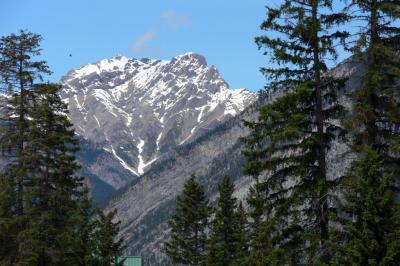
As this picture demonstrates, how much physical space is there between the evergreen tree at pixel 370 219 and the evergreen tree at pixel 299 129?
1996mm

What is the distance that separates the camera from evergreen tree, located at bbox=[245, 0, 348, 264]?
69.1 ft

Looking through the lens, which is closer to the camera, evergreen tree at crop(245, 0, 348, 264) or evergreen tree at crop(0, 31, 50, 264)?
evergreen tree at crop(245, 0, 348, 264)

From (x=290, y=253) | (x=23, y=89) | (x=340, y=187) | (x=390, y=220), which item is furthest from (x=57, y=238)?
(x=390, y=220)

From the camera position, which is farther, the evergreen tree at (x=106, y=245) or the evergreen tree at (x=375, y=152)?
the evergreen tree at (x=106, y=245)

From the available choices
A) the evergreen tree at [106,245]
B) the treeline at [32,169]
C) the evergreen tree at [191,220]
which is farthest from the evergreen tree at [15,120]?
the evergreen tree at [191,220]

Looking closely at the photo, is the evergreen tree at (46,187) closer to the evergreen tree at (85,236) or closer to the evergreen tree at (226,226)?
the evergreen tree at (85,236)

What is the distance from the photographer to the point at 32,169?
107 feet

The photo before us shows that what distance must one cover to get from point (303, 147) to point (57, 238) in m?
16.8

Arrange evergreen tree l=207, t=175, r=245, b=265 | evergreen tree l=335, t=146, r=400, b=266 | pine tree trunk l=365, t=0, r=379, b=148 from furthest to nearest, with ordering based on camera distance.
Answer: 1. evergreen tree l=207, t=175, r=245, b=265
2. pine tree trunk l=365, t=0, r=379, b=148
3. evergreen tree l=335, t=146, r=400, b=266

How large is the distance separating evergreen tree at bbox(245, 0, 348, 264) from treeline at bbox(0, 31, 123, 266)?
581 inches

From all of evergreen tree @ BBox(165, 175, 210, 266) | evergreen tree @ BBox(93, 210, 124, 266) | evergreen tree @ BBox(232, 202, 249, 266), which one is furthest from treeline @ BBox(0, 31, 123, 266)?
evergreen tree @ BBox(165, 175, 210, 266)

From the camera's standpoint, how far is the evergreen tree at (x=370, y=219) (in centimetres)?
1753

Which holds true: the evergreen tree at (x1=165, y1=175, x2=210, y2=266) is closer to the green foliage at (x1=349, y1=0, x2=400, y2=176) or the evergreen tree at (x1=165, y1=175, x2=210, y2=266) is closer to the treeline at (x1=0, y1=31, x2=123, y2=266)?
the treeline at (x1=0, y1=31, x2=123, y2=266)

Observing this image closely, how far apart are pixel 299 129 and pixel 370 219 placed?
4.19 meters
